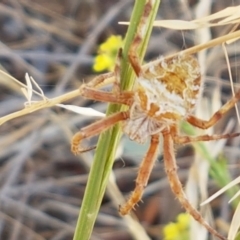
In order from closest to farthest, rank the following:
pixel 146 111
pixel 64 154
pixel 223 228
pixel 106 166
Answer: pixel 106 166
pixel 146 111
pixel 223 228
pixel 64 154

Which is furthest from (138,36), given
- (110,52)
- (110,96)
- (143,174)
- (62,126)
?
(62,126)

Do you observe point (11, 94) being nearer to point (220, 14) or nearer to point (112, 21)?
point (112, 21)

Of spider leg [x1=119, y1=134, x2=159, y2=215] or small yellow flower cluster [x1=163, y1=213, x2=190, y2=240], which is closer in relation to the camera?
spider leg [x1=119, y1=134, x2=159, y2=215]

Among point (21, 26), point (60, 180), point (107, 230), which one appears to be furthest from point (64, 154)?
point (21, 26)

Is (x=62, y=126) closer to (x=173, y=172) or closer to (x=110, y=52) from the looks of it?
(x=110, y=52)

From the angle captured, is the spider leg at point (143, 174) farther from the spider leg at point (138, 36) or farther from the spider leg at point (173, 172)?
the spider leg at point (138, 36)

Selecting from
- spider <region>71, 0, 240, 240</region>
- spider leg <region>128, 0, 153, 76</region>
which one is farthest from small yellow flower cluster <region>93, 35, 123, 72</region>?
spider leg <region>128, 0, 153, 76</region>

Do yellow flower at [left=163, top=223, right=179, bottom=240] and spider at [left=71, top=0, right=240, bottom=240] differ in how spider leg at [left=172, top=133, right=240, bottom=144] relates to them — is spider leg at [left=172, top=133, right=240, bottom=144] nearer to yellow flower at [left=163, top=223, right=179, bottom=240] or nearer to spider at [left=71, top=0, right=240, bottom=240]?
spider at [left=71, top=0, right=240, bottom=240]

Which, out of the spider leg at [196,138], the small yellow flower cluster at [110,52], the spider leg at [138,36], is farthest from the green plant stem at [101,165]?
the small yellow flower cluster at [110,52]
